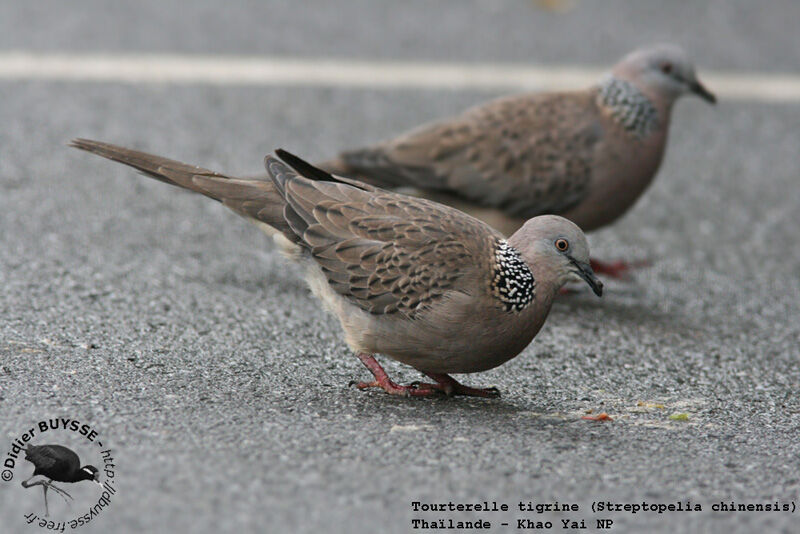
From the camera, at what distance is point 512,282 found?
372cm

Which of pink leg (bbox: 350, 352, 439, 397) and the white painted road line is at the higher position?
the white painted road line

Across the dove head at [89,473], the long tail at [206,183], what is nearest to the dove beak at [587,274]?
the long tail at [206,183]

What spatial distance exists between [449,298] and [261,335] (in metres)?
1.03

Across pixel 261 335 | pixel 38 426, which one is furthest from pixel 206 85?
pixel 38 426

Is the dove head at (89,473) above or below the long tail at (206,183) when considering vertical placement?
below

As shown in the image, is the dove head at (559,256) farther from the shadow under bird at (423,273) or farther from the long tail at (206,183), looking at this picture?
the long tail at (206,183)

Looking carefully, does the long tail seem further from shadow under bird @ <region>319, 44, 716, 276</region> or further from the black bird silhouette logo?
the black bird silhouette logo

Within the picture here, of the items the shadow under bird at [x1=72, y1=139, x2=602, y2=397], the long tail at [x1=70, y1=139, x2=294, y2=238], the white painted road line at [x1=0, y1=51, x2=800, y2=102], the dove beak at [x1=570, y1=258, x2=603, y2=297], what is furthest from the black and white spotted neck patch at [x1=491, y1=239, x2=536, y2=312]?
the white painted road line at [x1=0, y1=51, x2=800, y2=102]

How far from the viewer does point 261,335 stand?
175 inches

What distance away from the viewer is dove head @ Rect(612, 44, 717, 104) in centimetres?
563

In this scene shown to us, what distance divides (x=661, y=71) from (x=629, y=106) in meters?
0.35

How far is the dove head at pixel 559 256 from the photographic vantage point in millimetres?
3801

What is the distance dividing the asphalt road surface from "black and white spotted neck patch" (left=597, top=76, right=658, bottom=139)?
664 mm

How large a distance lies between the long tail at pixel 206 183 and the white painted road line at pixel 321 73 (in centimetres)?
328
